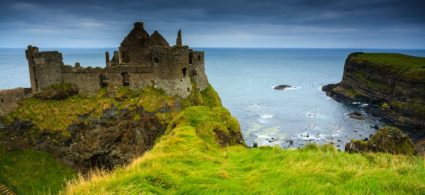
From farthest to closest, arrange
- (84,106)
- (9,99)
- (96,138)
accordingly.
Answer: (84,106)
(9,99)
(96,138)

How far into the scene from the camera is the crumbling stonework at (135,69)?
131 ft

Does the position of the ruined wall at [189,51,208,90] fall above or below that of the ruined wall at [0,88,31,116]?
above

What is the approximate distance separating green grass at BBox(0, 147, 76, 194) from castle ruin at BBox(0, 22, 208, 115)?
802cm

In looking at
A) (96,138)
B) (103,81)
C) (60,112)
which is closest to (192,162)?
(96,138)

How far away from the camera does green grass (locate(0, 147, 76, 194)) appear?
33131mm

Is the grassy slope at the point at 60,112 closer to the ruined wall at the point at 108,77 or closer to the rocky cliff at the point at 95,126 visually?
the rocky cliff at the point at 95,126

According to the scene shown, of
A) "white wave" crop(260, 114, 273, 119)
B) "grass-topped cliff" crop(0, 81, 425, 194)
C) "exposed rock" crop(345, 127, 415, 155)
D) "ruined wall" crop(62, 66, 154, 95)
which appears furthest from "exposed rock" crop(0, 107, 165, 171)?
"white wave" crop(260, 114, 273, 119)

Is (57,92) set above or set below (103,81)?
below

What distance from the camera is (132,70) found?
40.8 meters

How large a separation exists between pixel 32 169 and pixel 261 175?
117 ft

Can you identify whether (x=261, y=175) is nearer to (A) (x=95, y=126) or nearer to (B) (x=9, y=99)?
(A) (x=95, y=126)

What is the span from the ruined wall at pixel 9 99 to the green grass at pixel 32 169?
607 centimetres

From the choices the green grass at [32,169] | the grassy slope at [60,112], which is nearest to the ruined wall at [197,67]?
the grassy slope at [60,112]

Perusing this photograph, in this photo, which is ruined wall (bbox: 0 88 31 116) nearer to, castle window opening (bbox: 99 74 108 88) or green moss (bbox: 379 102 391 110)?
castle window opening (bbox: 99 74 108 88)
